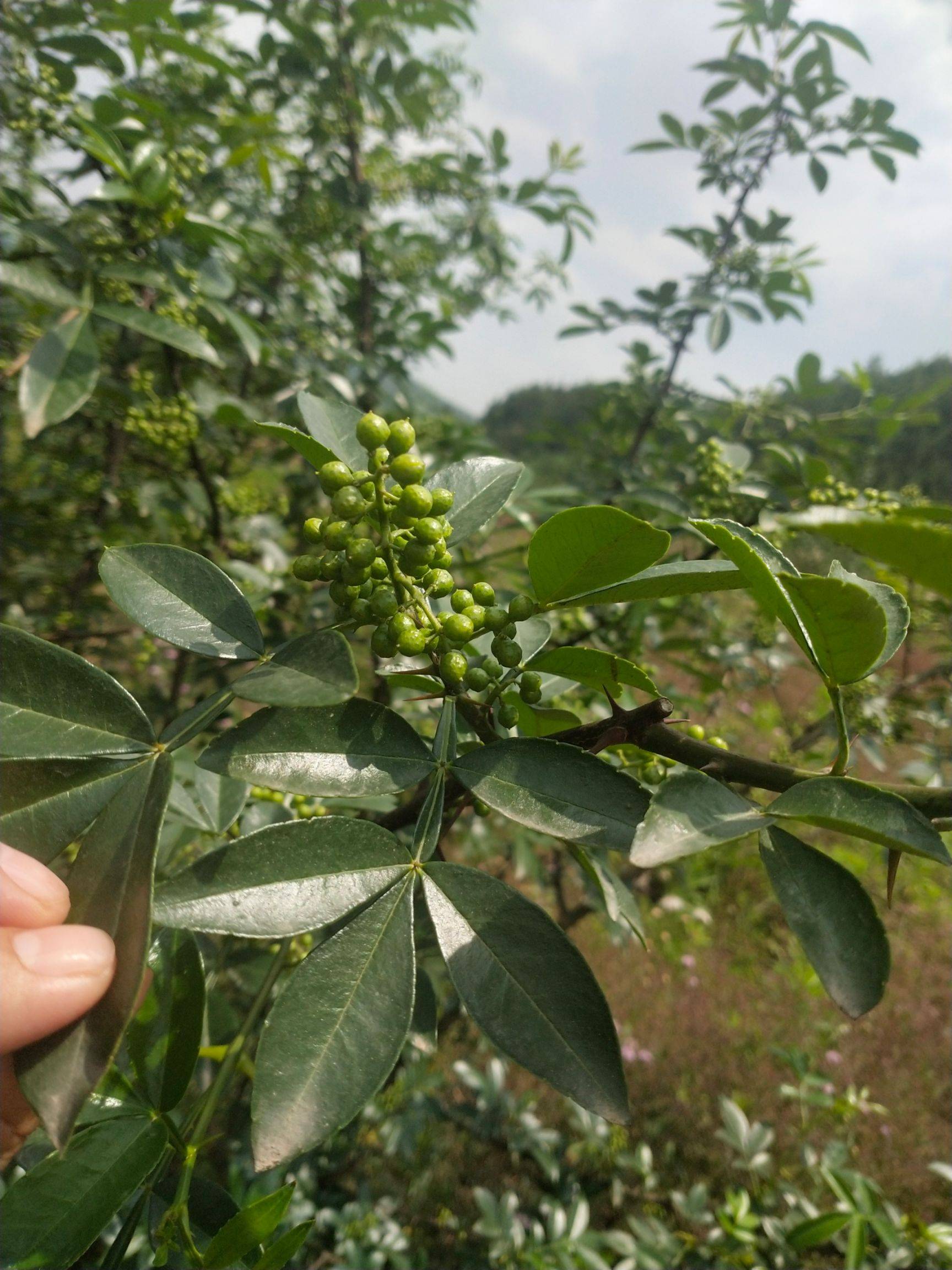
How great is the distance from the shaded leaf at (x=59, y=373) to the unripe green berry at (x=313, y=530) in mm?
1007

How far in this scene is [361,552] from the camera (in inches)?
26.6

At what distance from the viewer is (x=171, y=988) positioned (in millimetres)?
848

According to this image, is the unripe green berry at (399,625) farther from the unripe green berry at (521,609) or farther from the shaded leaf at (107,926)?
the shaded leaf at (107,926)

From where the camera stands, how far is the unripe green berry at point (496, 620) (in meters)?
0.78

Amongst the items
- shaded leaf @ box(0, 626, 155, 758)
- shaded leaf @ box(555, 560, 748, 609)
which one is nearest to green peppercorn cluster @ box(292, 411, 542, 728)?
shaded leaf @ box(555, 560, 748, 609)

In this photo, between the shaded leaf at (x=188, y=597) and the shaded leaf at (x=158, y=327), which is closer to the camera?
the shaded leaf at (x=188, y=597)

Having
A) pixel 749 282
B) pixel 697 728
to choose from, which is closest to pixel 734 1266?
pixel 697 728

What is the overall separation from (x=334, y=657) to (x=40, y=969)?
0.36 meters

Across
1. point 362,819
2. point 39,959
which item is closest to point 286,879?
point 362,819

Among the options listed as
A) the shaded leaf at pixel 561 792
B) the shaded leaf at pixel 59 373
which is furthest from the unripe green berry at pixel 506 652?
the shaded leaf at pixel 59 373

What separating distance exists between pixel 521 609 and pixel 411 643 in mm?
157

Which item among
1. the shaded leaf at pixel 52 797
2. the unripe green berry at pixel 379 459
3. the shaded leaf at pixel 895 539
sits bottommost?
the shaded leaf at pixel 52 797

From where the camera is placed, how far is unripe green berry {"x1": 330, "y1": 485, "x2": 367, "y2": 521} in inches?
27.5

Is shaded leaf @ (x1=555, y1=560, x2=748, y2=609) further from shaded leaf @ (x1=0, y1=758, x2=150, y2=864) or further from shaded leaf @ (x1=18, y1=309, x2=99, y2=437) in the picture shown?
shaded leaf @ (x1=18, y1=309, x2=99, y2=437)
